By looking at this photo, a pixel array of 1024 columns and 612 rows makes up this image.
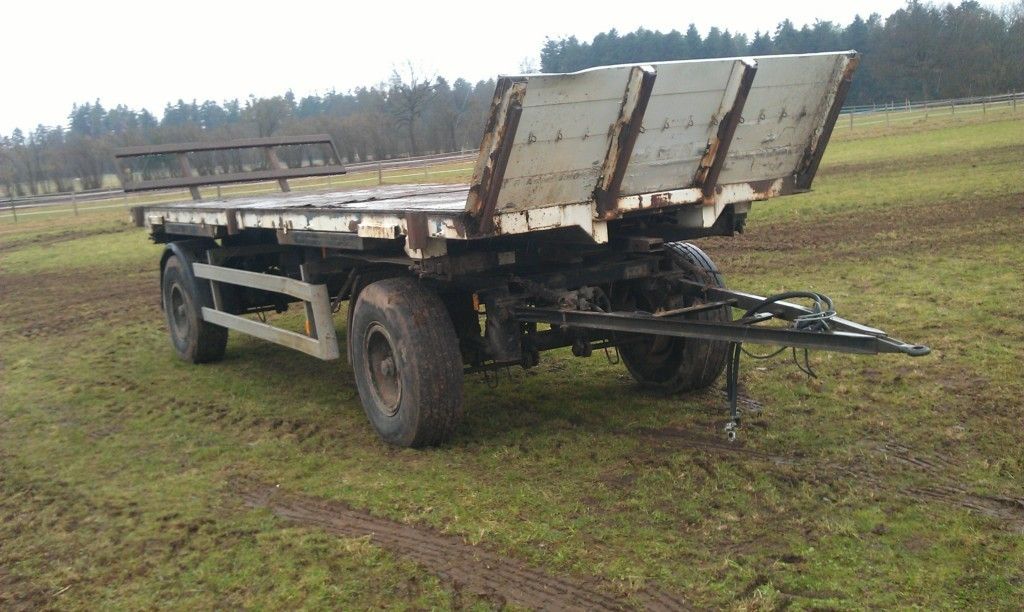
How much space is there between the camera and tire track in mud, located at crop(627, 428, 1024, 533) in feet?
13.9

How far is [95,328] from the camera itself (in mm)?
11031

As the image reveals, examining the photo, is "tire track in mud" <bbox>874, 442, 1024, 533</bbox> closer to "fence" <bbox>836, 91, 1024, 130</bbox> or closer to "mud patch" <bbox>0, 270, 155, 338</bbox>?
"mud patch" <bbox>0, 270, 155, 338</bbox>

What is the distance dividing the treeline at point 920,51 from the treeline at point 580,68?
0.07 meters

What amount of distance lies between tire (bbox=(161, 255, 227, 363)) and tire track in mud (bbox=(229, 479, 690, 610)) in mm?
3816

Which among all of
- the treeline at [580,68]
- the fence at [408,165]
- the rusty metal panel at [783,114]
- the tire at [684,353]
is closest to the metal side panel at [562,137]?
the rusty metal panel at [783,114]

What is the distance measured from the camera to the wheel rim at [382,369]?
5.84 metres

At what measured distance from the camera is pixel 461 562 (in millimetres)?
4113

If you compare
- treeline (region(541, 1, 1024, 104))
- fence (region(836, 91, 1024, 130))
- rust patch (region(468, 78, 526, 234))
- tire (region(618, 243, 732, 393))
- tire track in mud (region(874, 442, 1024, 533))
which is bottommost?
tire track in mud (region(874, 442, 1024, 533))

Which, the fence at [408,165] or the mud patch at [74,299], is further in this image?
the fence at [408,165]

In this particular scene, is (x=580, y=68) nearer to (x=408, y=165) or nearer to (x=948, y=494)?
(x=408, y=165)

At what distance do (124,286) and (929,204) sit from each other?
1201 cm

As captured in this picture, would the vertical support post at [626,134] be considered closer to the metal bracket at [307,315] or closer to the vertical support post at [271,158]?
the metal bracket at [307,315]

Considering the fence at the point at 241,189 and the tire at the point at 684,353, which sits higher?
the fence at the point at 241,189

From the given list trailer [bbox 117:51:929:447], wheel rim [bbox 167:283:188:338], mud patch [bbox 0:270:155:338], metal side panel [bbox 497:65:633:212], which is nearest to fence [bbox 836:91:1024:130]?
mud patch [bbox 0:270:155:338]
